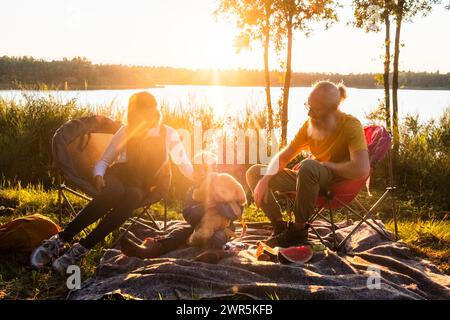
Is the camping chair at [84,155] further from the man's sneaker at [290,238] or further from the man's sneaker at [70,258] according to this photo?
the man's sneaker at [290,238]

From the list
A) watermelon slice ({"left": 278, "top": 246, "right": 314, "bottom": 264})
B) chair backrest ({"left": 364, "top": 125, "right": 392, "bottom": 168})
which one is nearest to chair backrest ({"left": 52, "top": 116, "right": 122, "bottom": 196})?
watermelon slice ({"left": 278, "top": 246, "right": 314, "bottom": 264})

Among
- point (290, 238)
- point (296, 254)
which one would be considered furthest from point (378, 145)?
point (296, 254)

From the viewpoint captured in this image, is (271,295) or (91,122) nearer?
(271,295)

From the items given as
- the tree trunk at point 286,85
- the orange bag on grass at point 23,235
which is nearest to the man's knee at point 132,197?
the orange bag on grass at point 23,235

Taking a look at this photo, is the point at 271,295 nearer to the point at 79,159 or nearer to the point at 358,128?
the point at 358,128

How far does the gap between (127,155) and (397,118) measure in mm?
5653

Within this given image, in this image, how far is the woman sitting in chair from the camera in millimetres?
3336

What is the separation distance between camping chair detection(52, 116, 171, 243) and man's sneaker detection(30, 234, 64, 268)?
449mm

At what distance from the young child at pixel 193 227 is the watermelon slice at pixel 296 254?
1.28 feet

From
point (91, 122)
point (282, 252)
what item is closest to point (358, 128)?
point (282, 252)

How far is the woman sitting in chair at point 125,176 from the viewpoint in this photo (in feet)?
10.9

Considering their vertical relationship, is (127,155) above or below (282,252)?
above

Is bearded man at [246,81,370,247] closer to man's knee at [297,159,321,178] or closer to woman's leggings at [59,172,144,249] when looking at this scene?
man's knee at [297,159,321,178]

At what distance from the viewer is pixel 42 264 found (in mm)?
3303
